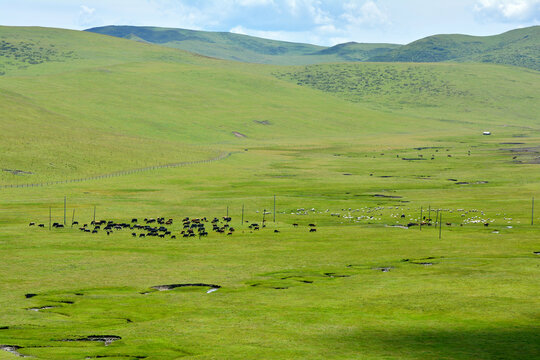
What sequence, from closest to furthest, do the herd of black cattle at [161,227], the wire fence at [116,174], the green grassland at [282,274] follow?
the green grassland at [282,274] < the herd of black cattle at [161,227] < the wire fence at [116,174]

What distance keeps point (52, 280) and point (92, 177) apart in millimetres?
96406

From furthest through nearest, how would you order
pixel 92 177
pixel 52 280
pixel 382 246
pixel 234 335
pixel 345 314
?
pixel 92 177
pixel 382 246
pixel 52 280
pixel 345 314
pixel 234 335

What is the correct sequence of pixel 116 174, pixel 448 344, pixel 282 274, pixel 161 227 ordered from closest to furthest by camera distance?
pixel 448 344
pixel 282 274
pixel 161 227
pixel 116 174

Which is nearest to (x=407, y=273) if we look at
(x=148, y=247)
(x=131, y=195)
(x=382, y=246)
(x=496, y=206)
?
(x=382, y=246)

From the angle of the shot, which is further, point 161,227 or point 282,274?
point 161,227

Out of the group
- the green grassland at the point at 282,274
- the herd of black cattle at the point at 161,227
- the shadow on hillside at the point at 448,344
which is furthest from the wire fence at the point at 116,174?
the shadow on hillside at the point at 448,344

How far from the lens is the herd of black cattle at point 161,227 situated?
284 feet

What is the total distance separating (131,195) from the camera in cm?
12644

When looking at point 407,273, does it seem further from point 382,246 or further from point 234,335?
point 234,335

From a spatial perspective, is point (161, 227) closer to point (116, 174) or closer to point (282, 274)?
point (282, 274)

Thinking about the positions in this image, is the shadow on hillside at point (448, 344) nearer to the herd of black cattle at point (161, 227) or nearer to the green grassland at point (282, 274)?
the green grassland at point (282, 274)

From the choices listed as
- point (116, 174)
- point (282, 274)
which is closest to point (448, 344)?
point (282, 274)

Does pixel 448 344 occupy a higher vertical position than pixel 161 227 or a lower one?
higher

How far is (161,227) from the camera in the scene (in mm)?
92000
